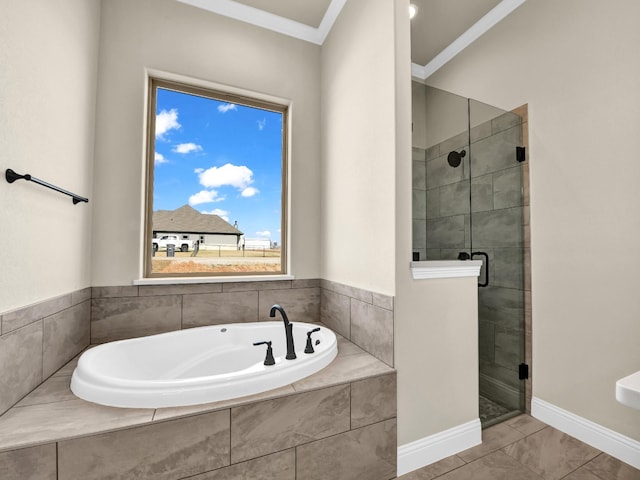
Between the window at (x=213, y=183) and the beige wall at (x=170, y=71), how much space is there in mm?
120

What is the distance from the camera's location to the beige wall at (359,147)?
5.50ft

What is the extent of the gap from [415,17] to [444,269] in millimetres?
2068

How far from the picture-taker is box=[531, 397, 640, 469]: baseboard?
158 centimetres

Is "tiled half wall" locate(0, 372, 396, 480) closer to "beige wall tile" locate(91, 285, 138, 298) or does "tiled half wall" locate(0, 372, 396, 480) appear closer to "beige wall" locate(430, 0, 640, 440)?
"beige wall tile" locate(91, 285, 138, 298)

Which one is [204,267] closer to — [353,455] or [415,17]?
[353,455]

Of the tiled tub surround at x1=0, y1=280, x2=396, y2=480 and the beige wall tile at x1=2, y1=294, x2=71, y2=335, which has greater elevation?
the beige wall tile at x1=2, y1=294, x2=71, y2=335

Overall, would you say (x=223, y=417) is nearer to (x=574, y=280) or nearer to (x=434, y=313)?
(x=434, y=313)

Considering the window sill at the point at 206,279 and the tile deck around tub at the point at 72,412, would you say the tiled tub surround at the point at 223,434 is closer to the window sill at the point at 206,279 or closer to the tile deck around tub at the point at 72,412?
the tile deck around tub at the point at 72,412

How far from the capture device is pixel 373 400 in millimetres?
1490

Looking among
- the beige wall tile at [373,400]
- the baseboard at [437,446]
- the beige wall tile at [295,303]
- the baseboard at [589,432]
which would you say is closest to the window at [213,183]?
the beige wall tile at [295,303]

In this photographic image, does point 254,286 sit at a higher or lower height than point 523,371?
higher

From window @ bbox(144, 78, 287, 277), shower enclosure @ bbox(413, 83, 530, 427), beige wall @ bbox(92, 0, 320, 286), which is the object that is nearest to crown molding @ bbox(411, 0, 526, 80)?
shower enclosure @ bbox(413, 83, 530, 427)

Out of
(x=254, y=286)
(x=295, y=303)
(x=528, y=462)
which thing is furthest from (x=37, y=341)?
(x=528, y=462)

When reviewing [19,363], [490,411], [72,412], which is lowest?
[490,411]
